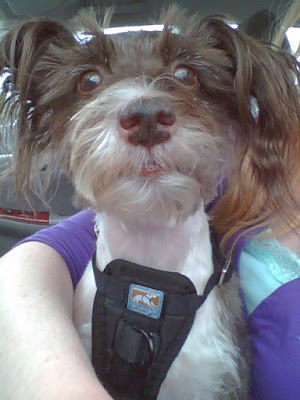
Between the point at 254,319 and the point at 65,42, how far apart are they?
0.75 meters

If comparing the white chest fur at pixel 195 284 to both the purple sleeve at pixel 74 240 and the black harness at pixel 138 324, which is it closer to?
the black harness at pixel 138 324

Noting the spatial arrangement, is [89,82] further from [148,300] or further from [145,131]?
[148,300]

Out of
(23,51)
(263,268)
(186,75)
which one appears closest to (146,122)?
(186,75)

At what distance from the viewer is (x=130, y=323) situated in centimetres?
108

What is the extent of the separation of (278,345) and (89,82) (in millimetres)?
672

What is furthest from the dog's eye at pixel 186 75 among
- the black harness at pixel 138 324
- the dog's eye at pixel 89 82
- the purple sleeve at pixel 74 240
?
the purple sleeve at pixel 74 240

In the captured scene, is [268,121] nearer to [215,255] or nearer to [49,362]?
[215,255]

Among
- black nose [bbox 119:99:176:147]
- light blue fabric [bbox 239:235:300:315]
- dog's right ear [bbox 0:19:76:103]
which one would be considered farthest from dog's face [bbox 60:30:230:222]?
light blue fabric [bbox 239:235:300:315]

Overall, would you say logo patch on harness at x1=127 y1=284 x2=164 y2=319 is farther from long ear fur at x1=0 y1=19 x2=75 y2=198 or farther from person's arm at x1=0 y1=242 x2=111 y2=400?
long ear fur at x1=0 y1=19 x2=75 y2=198

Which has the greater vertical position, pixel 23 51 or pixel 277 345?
pixel 23 51

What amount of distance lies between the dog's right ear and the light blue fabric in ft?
2.05

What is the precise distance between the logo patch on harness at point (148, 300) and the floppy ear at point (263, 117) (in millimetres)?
327

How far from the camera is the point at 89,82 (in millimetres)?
1068

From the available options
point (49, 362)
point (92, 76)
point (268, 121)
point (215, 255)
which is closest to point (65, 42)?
point (92, 76)
